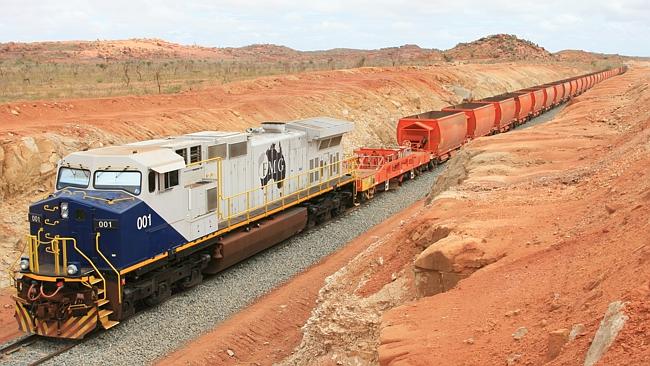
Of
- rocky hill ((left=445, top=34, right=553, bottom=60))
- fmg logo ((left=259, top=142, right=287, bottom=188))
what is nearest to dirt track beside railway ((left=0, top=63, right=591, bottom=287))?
fmg logo ((left=259, top=142, right=287, bottom=188))

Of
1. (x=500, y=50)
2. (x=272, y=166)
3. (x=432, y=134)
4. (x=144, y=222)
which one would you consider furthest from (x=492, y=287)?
(x=500, y=50)

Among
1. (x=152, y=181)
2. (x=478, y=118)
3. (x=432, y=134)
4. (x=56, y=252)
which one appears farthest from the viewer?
(x=478, y=118)

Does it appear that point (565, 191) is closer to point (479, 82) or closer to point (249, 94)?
point (249, 94)

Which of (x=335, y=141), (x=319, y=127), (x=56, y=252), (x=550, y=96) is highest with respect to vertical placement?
(x=550, y=96)

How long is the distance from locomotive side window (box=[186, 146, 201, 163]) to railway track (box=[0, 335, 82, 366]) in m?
5.50

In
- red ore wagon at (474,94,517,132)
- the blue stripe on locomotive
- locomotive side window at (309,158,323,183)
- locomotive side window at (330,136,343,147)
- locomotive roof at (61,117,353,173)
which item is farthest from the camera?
red ore wagon at (474,94,517,132)

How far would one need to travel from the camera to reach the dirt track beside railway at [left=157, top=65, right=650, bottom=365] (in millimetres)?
6668

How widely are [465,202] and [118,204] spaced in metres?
7.81

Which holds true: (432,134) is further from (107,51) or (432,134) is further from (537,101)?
(107,51)

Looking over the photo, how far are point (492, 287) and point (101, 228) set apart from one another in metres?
9.05

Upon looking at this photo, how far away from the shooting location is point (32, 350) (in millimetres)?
13289

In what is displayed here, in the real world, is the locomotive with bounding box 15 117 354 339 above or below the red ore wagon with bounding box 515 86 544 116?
below

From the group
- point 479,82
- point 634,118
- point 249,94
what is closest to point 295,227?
point 634,118

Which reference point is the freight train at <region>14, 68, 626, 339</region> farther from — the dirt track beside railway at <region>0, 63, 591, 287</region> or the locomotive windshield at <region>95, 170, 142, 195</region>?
the dirt track beside railway at <region>0, 63, 591, 287</region>
